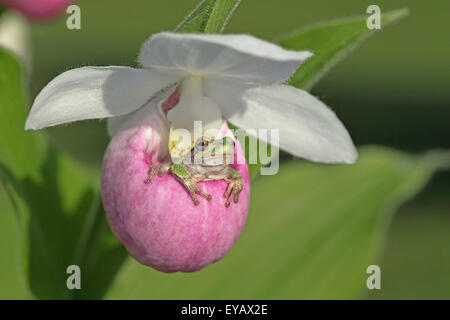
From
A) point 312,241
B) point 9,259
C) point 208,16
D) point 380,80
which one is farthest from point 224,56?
point 380,80

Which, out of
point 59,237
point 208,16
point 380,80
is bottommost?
point 59,237

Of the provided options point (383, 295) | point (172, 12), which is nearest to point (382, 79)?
point (172, 12)

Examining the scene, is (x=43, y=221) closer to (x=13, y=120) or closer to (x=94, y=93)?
(x=13, y=120)

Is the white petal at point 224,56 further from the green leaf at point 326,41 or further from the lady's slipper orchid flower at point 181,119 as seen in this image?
the green leaf at point 326,41

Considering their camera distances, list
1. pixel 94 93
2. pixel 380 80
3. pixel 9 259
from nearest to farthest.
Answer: pixel 94 93, pixel 9 259, pixel 380 80

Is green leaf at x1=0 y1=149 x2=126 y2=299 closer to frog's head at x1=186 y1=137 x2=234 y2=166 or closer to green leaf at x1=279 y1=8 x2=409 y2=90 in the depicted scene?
frog's head at x1=186 y1=137 x2=234 y2=166

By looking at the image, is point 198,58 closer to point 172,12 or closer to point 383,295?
point 383,295

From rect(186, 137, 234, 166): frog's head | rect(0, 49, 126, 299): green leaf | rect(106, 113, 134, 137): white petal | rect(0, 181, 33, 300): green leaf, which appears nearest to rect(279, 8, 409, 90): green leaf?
rect(186, 137, 234, 166): frog's head
